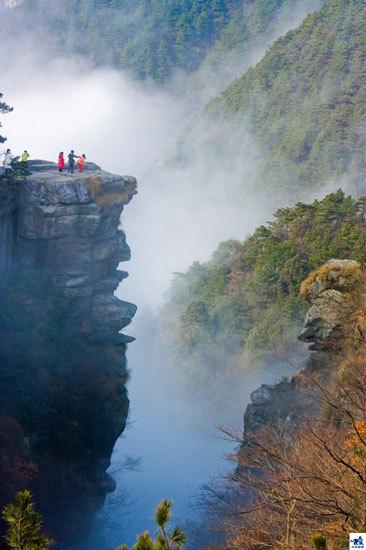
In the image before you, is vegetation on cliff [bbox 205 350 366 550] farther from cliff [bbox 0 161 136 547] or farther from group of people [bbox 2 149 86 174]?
group of people [bbox 2 149 86 174]

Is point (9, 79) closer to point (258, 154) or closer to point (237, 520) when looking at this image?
point (258, 154)

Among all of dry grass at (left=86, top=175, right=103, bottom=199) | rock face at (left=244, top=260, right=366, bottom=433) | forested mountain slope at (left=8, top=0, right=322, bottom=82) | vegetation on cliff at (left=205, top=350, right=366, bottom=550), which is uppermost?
forested mountain slope at (left=8, top=0, right=322, bottom=82)

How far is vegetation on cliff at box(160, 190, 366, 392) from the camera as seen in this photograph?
38625mm

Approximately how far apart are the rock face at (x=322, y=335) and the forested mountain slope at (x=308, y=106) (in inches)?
1775

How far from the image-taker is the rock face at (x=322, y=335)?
23844 mm

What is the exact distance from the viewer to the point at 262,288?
4191 cm

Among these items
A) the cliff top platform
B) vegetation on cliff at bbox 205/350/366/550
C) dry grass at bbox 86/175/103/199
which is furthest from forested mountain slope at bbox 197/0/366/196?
vegetation on cliff at bbox 205/350/366/550

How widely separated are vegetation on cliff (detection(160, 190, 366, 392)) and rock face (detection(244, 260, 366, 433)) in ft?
30.5

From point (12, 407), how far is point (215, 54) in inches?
5043

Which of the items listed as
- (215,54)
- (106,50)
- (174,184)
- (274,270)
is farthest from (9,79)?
(274,270)

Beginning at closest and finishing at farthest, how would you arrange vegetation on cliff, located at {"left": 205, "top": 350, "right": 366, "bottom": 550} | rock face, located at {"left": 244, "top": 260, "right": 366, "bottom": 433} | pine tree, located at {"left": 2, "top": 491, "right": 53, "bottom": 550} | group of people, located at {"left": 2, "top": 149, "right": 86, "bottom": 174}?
pine tree, located at {"left": 2, "top": 491, "right": 53, "bottom": 550} → vegetation on cliff, located at {"left": 205, "top": 350, "right": 366, "bottom": 550} → rock face, located at {"left": 244, "top": 260, "right": 366, "bottom": 433} → group of people, located at {"left": 2, "top": 149, "right": 86, "bottom": 174}

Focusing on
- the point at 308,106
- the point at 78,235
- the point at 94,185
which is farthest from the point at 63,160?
the point at 308,106

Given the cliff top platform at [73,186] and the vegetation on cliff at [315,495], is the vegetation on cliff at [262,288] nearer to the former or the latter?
the cliff top platform at [73,186]

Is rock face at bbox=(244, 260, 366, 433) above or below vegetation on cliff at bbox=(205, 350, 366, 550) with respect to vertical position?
above
